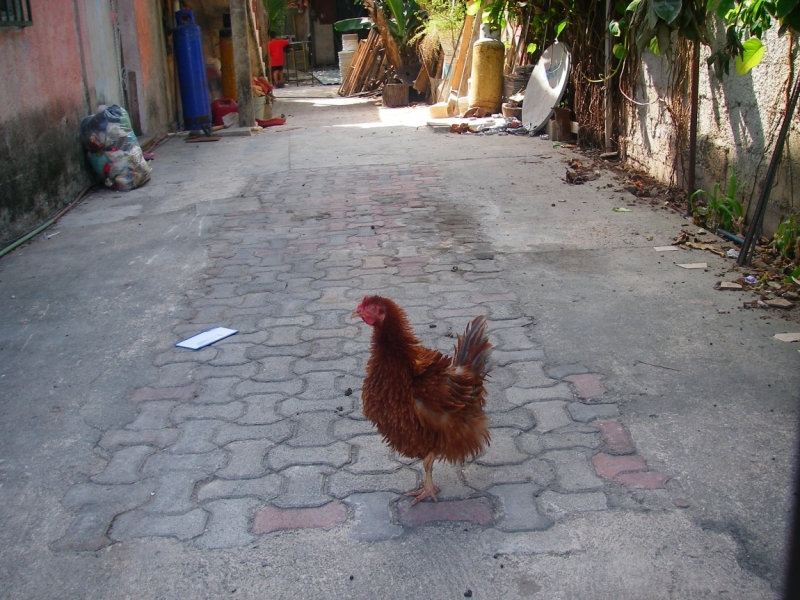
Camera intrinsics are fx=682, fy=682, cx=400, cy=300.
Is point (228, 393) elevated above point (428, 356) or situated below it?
below

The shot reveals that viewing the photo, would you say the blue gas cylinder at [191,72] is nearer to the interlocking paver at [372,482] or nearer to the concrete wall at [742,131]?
the concrete wall at [742,131]

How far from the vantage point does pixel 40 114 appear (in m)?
6.95

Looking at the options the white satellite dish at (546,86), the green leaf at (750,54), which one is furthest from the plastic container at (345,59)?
the green leaf at (750,54)

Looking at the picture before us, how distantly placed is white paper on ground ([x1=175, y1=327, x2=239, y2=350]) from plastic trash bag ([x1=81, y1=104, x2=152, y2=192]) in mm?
4654

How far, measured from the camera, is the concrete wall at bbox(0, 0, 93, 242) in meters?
6.25

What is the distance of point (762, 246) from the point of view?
5336 millimetres

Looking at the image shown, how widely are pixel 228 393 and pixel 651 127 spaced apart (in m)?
6.06

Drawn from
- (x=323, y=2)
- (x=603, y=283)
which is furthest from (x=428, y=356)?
(x=323, y=2)

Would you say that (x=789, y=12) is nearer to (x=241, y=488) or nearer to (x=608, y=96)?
(x=241, y=488)

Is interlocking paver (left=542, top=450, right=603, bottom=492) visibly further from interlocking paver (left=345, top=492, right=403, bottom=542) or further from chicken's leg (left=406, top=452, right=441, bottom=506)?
interlocking paver (left=345, top=492, right=403, bottom=542)

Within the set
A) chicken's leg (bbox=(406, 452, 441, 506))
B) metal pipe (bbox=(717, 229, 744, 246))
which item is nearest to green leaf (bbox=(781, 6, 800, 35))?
metal pipe (bbox=(717, 229, 744, 246))

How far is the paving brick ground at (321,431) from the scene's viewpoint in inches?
106

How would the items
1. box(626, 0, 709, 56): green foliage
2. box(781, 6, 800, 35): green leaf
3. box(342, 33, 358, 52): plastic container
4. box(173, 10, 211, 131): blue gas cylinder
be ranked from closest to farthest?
1. box(781, 6, 800, 35): green leaf
2. box(626, 0, 709, 56): green foliage
3. box(173, 10, 211, 131): blue gas cylinder
4. box(342, 33, 358, 52): plastic container

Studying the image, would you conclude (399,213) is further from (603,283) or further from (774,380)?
(774,380)
